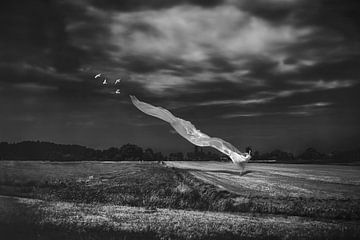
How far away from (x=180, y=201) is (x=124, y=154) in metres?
0.99

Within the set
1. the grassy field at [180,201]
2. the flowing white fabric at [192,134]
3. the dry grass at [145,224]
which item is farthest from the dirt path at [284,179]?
the dry grass at [145,224]

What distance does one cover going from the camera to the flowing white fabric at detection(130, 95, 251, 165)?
4945 mm

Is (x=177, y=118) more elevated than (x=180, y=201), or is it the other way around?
(x=177, y=118)

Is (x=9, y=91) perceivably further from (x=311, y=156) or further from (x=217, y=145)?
(x=311, y=156)

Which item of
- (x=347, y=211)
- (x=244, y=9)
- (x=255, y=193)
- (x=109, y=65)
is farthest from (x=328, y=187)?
(x=109, y=65)

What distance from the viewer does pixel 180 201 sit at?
480 centimetres

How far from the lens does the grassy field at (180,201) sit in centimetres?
447

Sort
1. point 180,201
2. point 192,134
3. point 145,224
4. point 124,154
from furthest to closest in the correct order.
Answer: point 124,154, point 192,134, point 180,201, point 145,224

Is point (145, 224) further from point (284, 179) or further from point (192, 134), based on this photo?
point (284, 179)

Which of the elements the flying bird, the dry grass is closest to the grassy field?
the dry grass

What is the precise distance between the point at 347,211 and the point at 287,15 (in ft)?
7.55

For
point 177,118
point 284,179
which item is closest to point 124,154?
point 177,118

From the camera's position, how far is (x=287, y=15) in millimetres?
4871

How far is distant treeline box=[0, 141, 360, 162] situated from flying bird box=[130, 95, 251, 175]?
8cm
